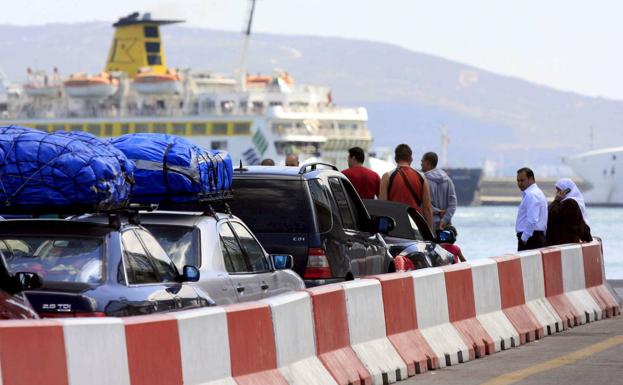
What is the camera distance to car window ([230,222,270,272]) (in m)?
11.8

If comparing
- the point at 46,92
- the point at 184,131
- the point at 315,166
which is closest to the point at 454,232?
the point at 315,166

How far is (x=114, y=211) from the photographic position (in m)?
9.96

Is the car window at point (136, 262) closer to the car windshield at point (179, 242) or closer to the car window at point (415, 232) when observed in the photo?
the car windshield at point (179, 242)

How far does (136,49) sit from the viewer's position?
118 metres

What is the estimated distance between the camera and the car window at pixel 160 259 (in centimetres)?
1006

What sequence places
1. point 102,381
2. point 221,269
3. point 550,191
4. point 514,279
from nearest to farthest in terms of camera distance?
1. point 102,381
2. point 221,269
3. point 514,279
4. point 550,191

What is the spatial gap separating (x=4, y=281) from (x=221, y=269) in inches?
116

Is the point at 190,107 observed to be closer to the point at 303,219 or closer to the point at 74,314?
the point at 303,219

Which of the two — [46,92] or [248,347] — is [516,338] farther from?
[46,92]

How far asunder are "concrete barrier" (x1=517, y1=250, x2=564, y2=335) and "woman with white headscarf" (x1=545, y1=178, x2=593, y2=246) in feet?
8.36

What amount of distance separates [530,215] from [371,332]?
7230mm

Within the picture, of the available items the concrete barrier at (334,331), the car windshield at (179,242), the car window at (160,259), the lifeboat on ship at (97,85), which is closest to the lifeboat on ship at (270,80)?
the lifeboat on ship at (97,85)

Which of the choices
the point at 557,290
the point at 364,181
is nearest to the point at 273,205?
the point at 557,290

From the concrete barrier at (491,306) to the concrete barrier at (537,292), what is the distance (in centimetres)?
101
